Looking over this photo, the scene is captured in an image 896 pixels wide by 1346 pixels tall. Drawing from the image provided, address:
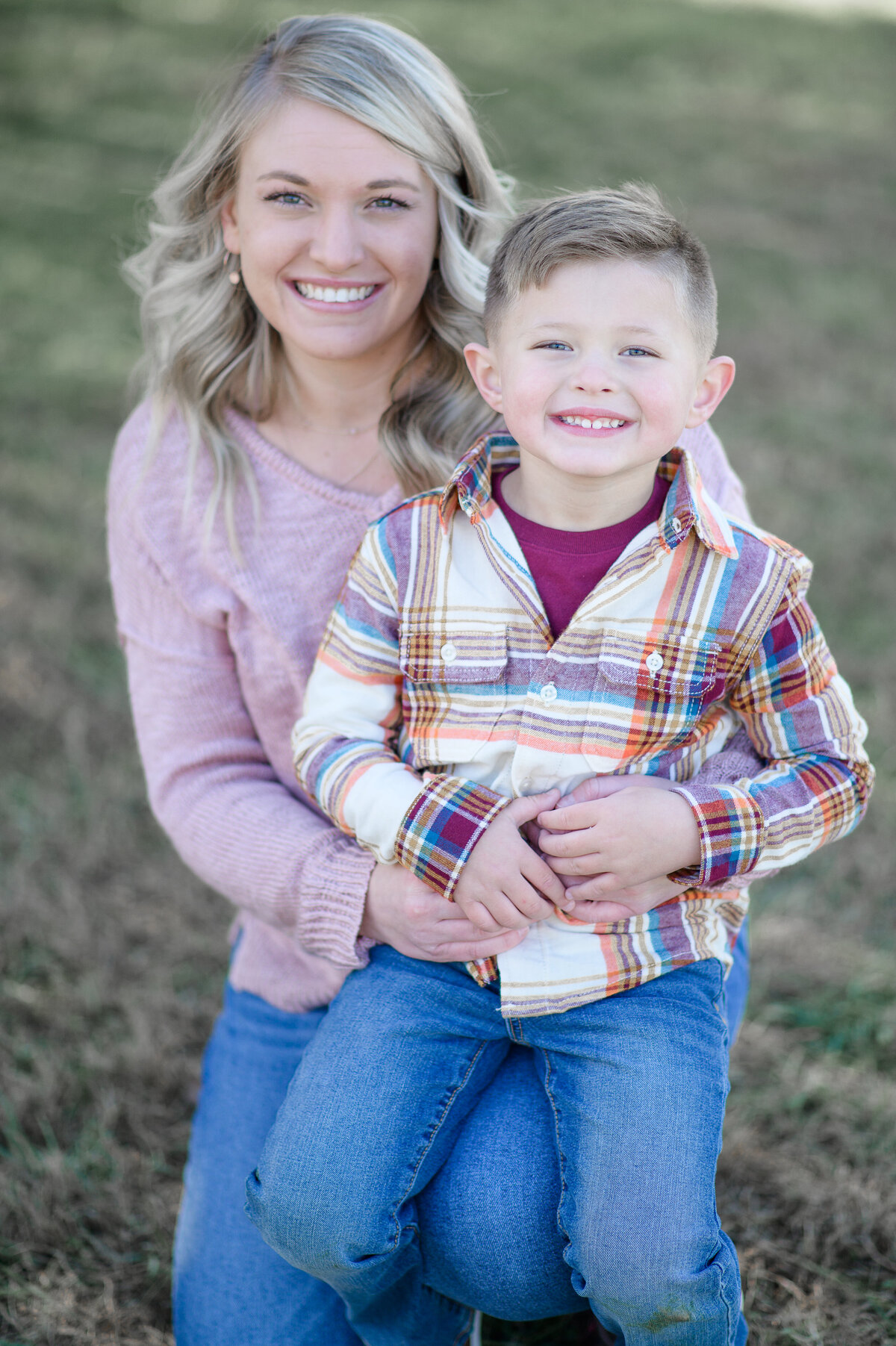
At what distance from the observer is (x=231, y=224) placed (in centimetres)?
203

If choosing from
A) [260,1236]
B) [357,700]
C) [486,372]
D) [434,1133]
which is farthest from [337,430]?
[260,1236]

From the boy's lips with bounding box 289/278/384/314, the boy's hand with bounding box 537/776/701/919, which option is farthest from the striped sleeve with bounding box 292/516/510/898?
the boy's lips with bounding box 289/278/384/314

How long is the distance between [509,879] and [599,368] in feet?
2.19

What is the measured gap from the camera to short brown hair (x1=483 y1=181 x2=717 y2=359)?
5.02ft

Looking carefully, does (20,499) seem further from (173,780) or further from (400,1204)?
(400,1204)

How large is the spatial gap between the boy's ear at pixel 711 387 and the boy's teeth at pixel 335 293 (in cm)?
61

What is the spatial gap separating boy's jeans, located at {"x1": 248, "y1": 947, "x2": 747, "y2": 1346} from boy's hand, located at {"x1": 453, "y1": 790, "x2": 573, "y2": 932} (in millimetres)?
152

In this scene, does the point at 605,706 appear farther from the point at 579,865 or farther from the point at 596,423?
the point at 596,423

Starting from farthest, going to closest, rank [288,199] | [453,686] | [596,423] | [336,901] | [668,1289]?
[288,199]
[336,901]
[453,686]
[596,423]
[668,1289]

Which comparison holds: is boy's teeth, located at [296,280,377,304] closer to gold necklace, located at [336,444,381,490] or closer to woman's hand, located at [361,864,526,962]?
gold necklace, located at [336,444,381,490]

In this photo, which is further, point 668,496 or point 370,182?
point 370,182

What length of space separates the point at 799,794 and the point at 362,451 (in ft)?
3.14

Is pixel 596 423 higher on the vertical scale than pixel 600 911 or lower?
higher

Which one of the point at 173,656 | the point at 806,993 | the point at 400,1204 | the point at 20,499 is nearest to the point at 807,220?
the point at 20,499
